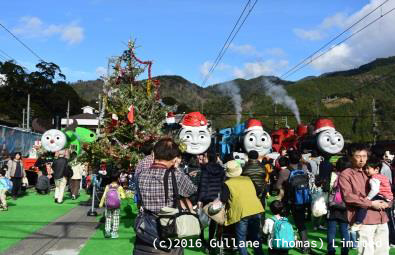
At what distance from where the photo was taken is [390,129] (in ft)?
291

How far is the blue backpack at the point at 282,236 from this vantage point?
6.68 m

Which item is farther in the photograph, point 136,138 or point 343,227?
point 136,138

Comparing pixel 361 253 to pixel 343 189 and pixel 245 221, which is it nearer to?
pixel 343 189

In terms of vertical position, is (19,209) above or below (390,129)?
below

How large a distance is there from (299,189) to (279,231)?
37.0 inches

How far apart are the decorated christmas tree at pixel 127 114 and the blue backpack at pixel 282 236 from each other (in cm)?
457

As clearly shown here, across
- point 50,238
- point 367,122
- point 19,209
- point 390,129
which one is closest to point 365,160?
point 50,238

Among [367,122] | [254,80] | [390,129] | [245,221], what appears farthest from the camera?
[254,80]

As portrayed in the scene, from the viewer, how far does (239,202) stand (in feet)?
20.9

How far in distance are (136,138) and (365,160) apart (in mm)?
6396

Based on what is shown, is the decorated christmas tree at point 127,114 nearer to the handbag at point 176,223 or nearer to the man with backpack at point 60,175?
the man with backpack at point 60,175

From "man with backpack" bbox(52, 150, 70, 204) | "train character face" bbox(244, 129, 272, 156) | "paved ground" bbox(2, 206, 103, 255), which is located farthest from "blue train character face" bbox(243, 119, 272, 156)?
"paved ground" bbox(2, 206, 103, 255)

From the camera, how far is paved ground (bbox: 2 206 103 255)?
294 inches

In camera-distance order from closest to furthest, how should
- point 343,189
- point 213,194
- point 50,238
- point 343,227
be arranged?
point 343,189, point 343,227, point 213,194, point 50,238
